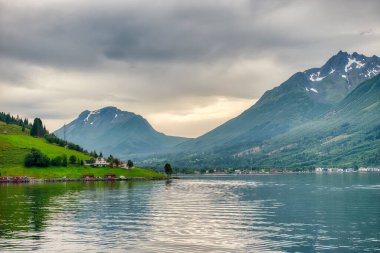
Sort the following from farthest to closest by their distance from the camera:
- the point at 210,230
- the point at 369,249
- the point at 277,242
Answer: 1. the point at 210,230
2. the point at 277,242
3. the point at 369,249

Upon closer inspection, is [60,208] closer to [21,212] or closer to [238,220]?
[21,212]

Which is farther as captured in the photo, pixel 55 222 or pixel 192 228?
pixel 55 222

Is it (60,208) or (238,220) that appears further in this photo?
(60,208)

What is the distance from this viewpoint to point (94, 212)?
10750 cm

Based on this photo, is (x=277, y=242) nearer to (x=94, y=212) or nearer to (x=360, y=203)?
(x=94, y=212)

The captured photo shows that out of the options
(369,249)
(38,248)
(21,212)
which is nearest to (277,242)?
(369,249)

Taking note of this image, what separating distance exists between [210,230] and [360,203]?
61.9 metres

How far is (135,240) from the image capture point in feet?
228

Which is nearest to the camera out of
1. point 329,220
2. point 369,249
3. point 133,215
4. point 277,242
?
point 369,249

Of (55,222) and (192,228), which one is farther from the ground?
(55,222)

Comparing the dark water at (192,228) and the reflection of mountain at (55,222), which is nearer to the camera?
the dark water at (192,228)

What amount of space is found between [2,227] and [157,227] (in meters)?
25.8

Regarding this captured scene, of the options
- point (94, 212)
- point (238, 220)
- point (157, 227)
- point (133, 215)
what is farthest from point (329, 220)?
point (94, 212)

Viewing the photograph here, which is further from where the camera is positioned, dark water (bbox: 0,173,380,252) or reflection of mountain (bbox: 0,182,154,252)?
reflection of mountain (bbox: 0,182,154,252)
